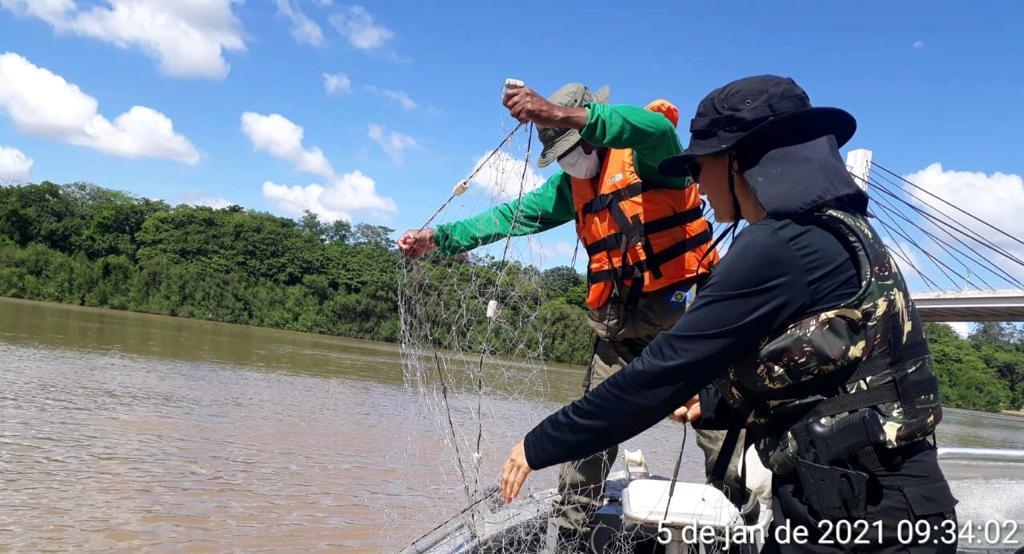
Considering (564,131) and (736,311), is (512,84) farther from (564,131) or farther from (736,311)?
(736,311)

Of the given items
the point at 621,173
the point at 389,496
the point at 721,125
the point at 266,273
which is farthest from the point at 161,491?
the point at 266,273

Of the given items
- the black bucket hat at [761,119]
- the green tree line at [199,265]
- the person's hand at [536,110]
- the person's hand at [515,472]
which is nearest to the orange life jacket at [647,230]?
the person's hand at [536,110]

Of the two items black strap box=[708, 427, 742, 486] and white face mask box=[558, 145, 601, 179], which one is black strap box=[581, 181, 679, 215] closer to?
white face mask box=[558, 145, 601, 179]

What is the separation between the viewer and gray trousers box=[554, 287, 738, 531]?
274 cm

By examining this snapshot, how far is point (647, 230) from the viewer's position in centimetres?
268

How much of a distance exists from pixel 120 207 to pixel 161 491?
42.0 metres

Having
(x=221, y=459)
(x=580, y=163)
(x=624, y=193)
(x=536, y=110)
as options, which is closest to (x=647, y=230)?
(x=624, y=193)

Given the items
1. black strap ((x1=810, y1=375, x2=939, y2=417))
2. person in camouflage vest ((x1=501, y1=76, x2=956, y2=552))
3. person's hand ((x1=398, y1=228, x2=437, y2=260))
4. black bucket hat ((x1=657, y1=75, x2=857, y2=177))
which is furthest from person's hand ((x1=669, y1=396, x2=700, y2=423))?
person's hand ((x1=398, y1=228, x2=437, y2=260))

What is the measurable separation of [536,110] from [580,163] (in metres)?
0.63

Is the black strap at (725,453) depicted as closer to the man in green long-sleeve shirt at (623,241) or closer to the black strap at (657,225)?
the man in green long-sleeve shirt at (623,241)

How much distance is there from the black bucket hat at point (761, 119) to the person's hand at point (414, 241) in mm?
2023

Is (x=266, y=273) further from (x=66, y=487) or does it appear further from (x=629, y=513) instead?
(x=629, y=513)

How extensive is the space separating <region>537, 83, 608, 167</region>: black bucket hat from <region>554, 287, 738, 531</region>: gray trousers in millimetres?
608

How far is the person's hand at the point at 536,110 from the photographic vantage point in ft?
7.16
